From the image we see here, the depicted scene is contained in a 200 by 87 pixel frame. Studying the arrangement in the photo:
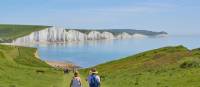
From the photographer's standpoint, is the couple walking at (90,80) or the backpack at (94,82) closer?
the couple walking at (90,80)

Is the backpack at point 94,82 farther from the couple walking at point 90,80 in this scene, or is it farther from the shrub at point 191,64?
the shrub at point 191,64

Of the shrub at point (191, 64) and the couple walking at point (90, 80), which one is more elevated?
the couple walking at point (90, 80)

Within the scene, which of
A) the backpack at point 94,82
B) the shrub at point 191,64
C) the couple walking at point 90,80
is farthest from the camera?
the shrub at point 191,64

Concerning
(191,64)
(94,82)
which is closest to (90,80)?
(94,82)

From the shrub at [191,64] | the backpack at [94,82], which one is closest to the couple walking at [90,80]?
the backpack at [94,82]

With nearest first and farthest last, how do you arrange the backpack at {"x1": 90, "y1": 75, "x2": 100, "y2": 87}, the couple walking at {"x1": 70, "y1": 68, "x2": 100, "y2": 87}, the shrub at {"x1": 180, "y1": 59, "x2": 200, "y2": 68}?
the couple walking at {"x1": 70, "y1": 68, "x2": 100, "y2": 87}
the backpack at {"x1": 90, "y1": 75, "x2": 100, "y2": 87}
the shrub at {"x1": 180, "y1": 59, "x2": 200, "y2": 68}

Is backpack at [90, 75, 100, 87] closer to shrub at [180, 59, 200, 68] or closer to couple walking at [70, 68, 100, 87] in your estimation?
couple walking at [70, 68, 100, 87]

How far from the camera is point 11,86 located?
43.6m

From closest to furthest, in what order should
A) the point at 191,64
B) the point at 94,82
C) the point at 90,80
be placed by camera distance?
the point at 94,82 < the point at 90,80 < the point at 191,64

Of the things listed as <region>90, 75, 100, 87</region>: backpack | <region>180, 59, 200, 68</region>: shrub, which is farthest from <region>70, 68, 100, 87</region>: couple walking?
<region>180, 59, 200, 68</region>: shrub

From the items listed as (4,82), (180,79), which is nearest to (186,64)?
(180,79)

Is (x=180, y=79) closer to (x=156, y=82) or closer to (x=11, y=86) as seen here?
(x=156, y=82)

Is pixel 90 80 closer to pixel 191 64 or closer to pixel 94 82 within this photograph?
pixel 94 82

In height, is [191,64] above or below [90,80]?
below
